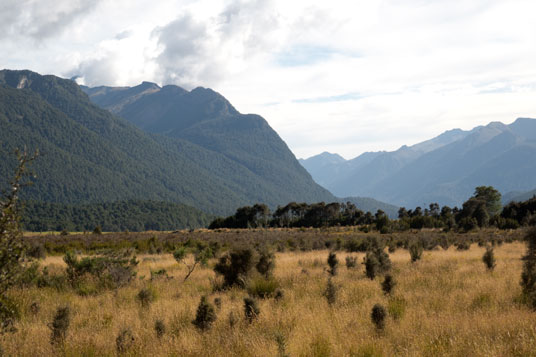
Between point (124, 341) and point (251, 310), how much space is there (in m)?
2.82

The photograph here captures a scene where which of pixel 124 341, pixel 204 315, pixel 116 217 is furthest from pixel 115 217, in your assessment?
pixel 124 341

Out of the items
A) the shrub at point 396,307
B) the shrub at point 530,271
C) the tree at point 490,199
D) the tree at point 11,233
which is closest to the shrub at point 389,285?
the shrub at point 396,307

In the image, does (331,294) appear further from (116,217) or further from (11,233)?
(116,217)

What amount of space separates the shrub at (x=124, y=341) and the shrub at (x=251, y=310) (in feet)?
8.09

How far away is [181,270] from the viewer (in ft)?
57.2

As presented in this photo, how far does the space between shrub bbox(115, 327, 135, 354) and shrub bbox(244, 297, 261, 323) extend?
8.09 ft

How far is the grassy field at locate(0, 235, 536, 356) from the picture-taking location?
21.1ft

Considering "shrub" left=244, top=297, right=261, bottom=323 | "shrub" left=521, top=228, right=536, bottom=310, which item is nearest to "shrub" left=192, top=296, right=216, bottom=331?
"shrub" left=244, top=297, right=261, bottom=323

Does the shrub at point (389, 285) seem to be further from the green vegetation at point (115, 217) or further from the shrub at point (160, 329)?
the green vegetation at point (115, 217)

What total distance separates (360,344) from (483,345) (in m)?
1.99

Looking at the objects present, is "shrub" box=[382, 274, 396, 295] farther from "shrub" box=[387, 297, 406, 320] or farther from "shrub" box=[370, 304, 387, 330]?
"shrub" box=[370, 304, 387, 330]

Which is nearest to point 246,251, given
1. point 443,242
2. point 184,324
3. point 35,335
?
point 184,324

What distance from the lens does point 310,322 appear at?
7.99 meters

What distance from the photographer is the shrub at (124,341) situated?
6864 millimetres
